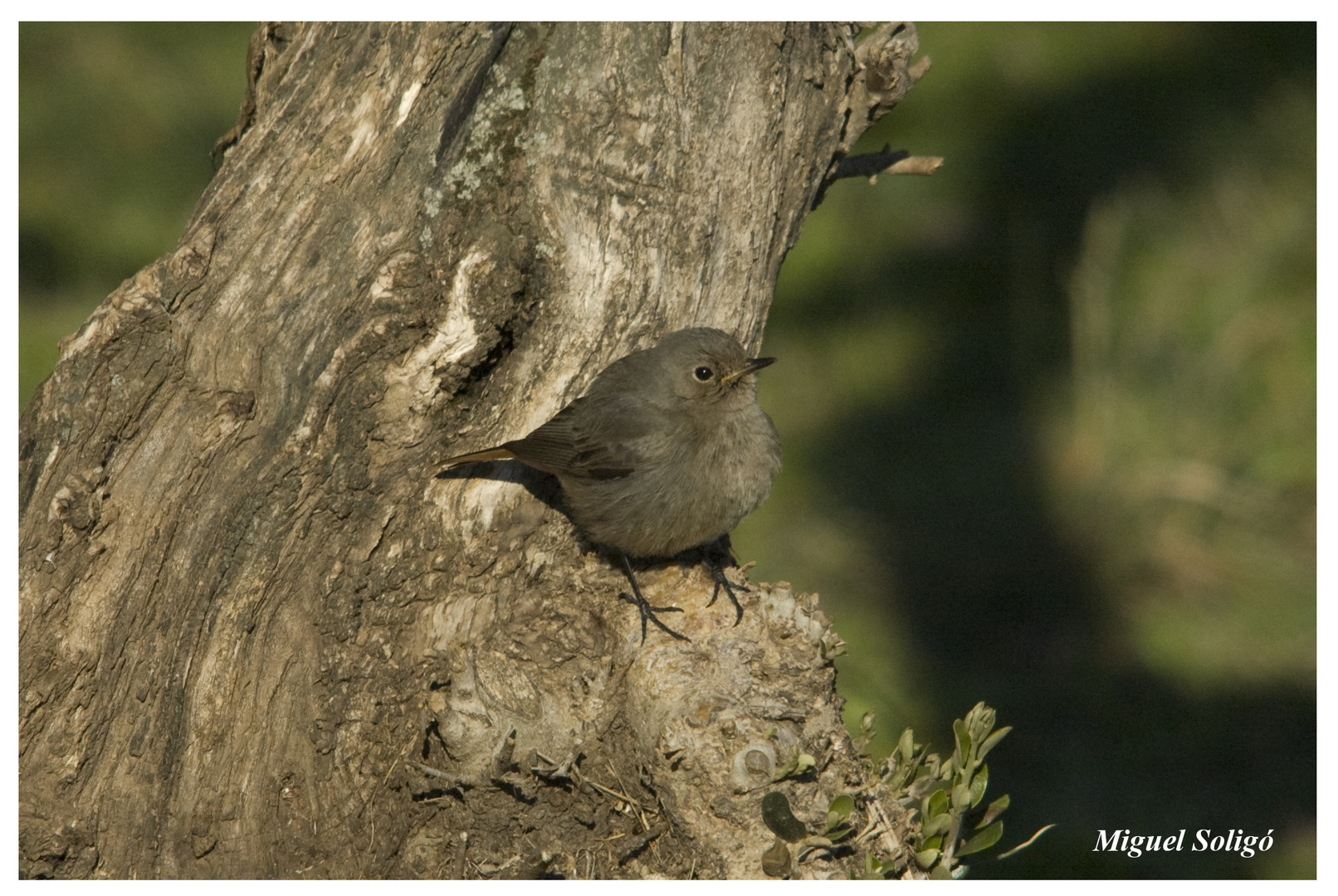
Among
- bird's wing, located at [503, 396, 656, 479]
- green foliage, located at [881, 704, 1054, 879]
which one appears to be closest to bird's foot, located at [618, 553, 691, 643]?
bird's wing, located at [503, 396, 656, 479]

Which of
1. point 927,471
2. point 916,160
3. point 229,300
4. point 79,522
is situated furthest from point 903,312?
point 79,522

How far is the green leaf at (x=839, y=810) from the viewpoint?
3799 mm

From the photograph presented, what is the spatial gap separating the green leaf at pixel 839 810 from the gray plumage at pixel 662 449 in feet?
4.24

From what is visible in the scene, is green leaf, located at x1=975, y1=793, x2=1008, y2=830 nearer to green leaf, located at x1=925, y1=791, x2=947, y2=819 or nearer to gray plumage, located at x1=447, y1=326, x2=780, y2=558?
green leaf, located at x1=925, y1=791, x2=947, y2=819

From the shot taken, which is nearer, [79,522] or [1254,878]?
[79,522]

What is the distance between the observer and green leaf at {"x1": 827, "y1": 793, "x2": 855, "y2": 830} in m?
3.80

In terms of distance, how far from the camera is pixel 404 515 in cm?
430

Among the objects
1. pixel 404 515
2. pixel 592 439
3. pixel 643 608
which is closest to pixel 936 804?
pixel 643 608

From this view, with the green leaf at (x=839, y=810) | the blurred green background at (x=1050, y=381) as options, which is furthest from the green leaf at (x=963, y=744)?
the blurred green background at (x=1050, y=381)

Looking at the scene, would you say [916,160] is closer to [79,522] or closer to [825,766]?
[825,766]

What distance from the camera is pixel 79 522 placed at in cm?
388

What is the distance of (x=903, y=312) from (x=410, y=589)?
16.4 feet

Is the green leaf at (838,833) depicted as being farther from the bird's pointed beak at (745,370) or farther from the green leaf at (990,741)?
the bird's pointed beak at (745,370)

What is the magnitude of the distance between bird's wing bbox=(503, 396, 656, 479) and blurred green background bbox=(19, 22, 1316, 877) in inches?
96.5
